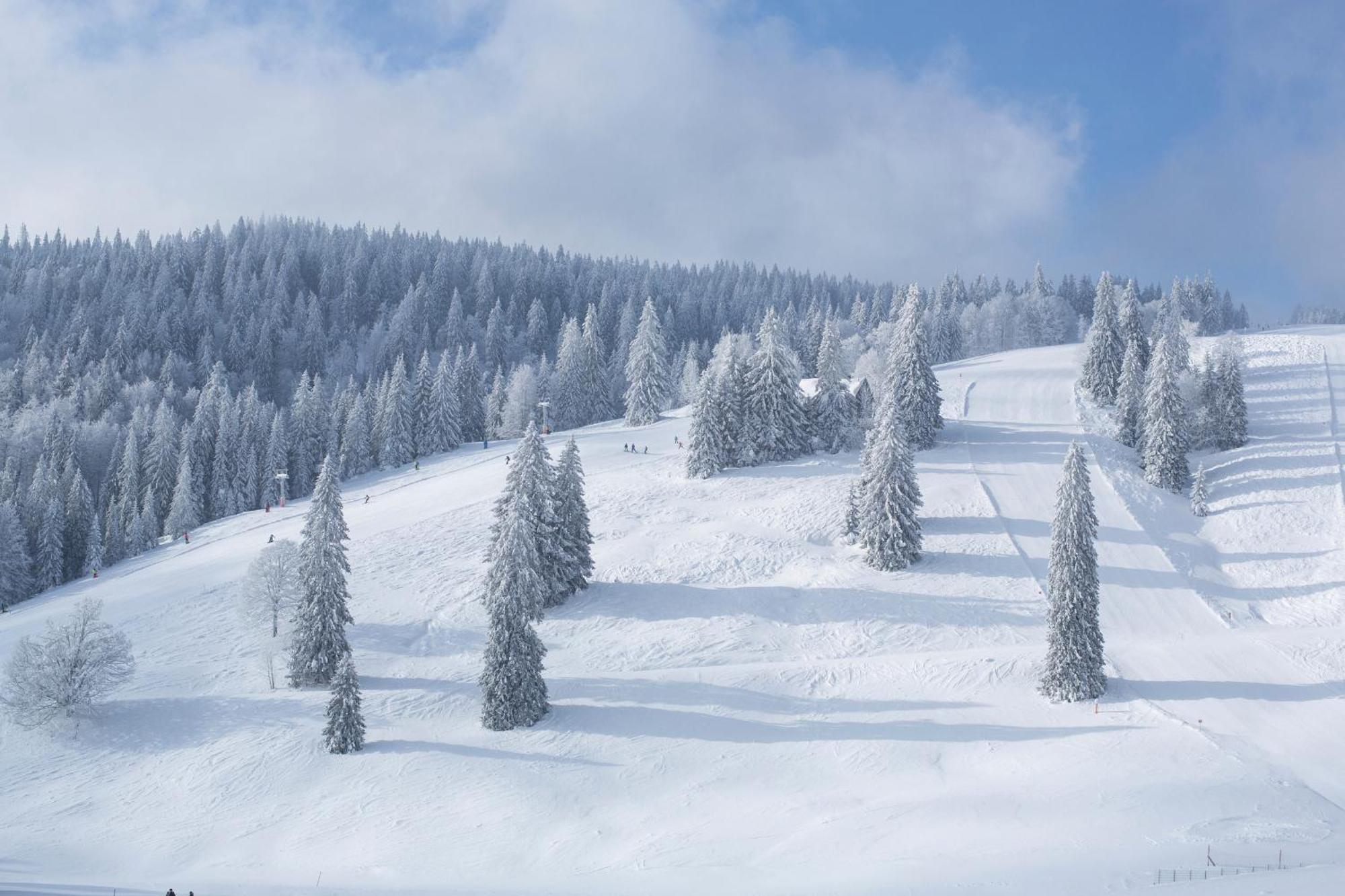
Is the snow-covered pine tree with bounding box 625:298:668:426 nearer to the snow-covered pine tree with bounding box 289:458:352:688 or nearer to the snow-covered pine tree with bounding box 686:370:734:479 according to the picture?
the snow-covered pine tree with bounding box 686:370:734:479

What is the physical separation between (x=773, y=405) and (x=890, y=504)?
21.0 m

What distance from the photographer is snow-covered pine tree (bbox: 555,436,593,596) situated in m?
52.3

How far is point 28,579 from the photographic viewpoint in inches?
3199

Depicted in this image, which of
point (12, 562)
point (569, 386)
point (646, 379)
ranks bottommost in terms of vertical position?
point (12, 562)

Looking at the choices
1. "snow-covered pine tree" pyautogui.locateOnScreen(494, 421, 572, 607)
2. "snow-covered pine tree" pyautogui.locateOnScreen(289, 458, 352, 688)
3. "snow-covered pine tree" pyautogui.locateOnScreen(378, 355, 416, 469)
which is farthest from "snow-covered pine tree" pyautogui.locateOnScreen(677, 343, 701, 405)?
"snow-covered pine tree" pyautogui.locateOnScreen(289, 458, 352, 688)

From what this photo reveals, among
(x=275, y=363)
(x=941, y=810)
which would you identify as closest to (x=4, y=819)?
(x=941, y=810)

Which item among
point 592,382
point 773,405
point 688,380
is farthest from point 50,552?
point 688,380

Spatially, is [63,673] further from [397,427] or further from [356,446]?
[397,427]

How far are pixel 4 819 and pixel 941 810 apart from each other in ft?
115

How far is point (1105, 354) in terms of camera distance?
86.9 meters

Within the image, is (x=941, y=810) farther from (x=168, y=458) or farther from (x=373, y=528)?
(x=168, y=458)

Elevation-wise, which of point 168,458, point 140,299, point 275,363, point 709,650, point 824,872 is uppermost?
point 140,299

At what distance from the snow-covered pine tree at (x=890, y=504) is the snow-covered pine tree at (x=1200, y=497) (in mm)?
21911

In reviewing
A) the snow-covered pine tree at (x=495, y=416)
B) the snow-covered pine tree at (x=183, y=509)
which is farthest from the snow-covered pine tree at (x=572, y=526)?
the snow-covered pine tree at (x=495, y=416)
